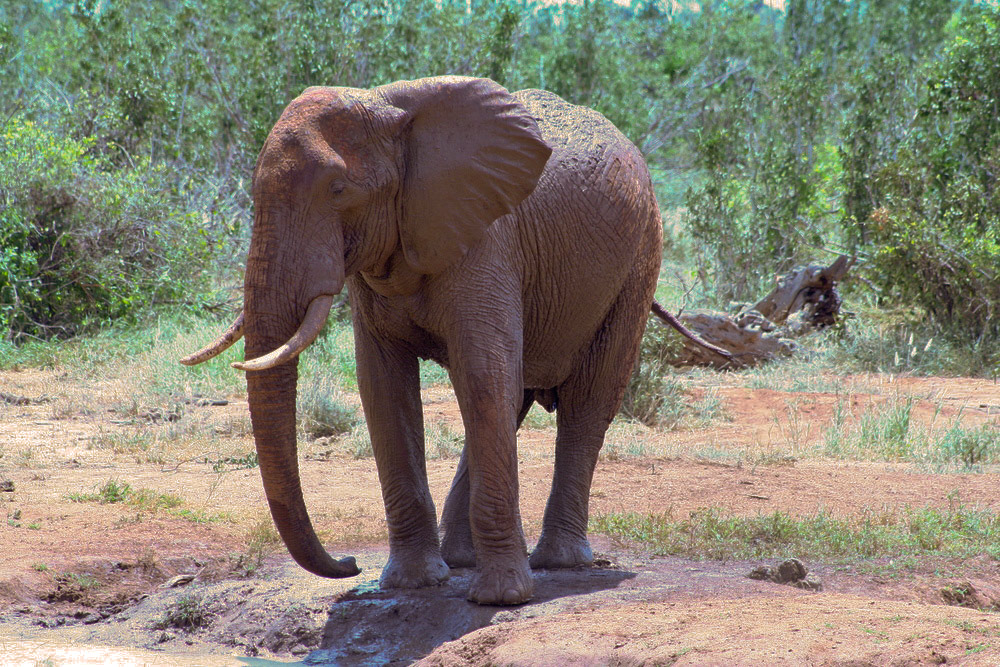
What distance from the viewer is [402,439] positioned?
5.03 meters

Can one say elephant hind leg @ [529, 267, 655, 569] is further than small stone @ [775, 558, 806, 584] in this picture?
Yes

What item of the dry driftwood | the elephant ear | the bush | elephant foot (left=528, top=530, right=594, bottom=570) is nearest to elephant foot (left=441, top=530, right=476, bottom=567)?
elephant foot (left=528, top=530, right=594, bottom=570)

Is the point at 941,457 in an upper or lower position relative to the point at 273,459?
lower

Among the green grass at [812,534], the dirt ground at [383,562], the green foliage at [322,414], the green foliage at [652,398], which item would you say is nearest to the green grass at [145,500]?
the dirt ground at [383,562]

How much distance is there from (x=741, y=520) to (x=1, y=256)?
8518 mm

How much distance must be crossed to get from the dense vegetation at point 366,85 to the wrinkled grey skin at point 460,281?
7599 millimetres

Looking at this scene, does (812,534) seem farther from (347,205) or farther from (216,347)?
(216,347)

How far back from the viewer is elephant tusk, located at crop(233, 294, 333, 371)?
374 centimetres

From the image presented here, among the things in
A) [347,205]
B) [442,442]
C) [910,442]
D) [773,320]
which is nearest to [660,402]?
[910,442]

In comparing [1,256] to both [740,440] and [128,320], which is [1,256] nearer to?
[128,320]

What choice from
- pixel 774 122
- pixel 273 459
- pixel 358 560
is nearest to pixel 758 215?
pixel 774 122

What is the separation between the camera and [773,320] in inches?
521

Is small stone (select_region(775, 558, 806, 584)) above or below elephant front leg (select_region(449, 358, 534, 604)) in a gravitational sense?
below

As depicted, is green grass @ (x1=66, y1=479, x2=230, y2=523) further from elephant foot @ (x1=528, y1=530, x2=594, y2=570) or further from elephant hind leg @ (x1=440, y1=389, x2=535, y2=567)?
elephant foot @ (x1=528, y1=530, x2=594, y2=570)
